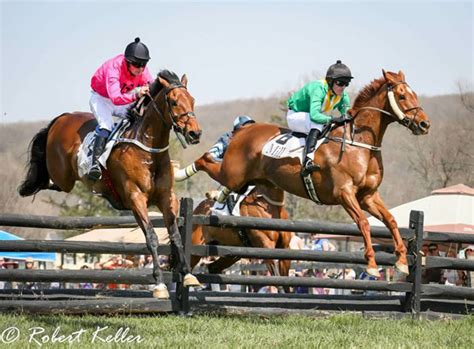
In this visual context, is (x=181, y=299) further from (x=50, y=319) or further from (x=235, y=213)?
(x=235, y=213)

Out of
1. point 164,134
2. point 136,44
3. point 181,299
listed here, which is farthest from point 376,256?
point 136,44

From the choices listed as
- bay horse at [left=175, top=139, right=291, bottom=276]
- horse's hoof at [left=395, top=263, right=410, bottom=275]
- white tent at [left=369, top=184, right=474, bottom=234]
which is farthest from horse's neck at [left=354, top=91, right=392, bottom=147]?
white tent at [left=369, top=184, right=474, bottom=234]

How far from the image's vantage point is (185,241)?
10.6 metres

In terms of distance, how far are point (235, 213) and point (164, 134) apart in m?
4.70

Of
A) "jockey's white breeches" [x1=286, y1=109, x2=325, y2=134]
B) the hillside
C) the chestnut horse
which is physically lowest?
the hillside

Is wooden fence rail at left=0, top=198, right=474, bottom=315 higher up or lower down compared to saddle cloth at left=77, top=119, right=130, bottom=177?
lower down

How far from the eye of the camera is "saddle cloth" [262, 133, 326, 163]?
12.2m

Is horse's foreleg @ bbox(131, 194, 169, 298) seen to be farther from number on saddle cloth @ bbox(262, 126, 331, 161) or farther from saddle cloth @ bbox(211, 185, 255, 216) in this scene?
saddle cloth @ bbox(211, 185, 255, 216)

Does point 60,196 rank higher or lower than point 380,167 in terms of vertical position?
lower

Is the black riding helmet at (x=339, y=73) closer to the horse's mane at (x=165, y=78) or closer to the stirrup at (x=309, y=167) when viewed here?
the stirrup at (x=309, y=167)

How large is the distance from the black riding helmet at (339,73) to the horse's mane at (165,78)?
297 centimetres

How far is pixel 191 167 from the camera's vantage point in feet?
46.3

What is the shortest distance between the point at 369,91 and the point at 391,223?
7.23 feet

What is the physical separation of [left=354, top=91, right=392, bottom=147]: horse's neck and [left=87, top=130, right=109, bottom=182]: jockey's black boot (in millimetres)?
3763
